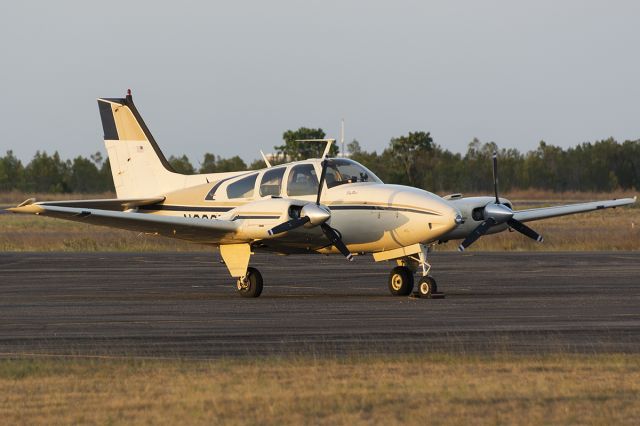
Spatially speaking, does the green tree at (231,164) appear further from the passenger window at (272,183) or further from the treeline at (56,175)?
the passenger window at (272,183)

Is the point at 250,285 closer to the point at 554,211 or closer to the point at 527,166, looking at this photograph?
the point at 554,211

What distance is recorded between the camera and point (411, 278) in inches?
1053

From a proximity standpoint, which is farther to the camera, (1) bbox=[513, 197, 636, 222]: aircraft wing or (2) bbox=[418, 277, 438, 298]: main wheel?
(1) bbox=[513, 197, 636, 222]: aircraft wing

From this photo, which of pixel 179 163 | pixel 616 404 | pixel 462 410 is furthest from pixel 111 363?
pixel 179 163

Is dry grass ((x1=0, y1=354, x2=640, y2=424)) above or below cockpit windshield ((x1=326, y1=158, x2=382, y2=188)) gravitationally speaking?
below

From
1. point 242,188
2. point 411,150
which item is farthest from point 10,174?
point 242,188

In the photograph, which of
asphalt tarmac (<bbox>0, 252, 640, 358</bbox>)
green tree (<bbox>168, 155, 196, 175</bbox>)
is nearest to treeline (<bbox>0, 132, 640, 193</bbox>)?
green tree (<bbox>168, 155, 196, 175</bbox>)

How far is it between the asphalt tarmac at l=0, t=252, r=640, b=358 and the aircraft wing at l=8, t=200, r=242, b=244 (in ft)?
4.74

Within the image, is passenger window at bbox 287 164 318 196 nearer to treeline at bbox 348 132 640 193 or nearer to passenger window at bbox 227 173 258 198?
passenger window at bbox 227 173 258 198

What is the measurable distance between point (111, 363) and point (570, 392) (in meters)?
5.90

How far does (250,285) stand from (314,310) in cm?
417

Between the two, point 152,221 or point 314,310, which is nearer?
point 314,310

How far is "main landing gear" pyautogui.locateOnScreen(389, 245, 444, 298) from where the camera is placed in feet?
83.7

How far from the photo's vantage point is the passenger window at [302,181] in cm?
2702
